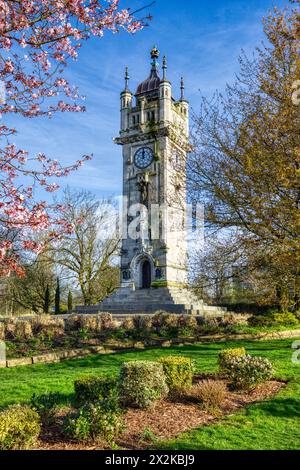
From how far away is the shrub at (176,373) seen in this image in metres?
8.16

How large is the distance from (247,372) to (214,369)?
1714 millimetres

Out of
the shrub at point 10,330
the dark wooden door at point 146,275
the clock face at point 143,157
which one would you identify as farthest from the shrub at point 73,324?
the clock face at point 143,157

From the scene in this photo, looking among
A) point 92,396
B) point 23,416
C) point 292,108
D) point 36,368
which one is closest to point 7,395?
point 92,396

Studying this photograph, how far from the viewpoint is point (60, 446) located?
5.54 metres

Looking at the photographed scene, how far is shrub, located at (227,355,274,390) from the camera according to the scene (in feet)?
28.3

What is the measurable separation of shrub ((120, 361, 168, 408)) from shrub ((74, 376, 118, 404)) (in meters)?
0.22

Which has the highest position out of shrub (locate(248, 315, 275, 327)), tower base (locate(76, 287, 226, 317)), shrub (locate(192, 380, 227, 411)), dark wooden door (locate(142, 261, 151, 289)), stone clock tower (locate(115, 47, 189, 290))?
stone clock tower (locate(115, 47, 189, 290))

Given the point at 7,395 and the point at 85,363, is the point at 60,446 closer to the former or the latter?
the point at 7,395

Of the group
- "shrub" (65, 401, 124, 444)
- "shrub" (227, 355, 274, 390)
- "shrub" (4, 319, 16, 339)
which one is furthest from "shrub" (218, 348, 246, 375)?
"shrub" (4, 319, 16, 339)

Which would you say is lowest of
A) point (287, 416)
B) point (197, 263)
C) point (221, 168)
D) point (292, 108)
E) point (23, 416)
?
point (287, 416)

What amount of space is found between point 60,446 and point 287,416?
3724 mm

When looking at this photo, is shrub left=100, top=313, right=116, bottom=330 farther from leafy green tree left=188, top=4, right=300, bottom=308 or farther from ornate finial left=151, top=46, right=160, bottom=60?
ornate finial left=151, top=46, right=160, bottom=60

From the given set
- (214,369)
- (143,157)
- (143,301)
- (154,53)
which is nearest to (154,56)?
(154,53)

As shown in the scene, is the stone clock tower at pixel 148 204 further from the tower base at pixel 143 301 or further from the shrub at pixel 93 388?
the shrub at pixel 93 388
